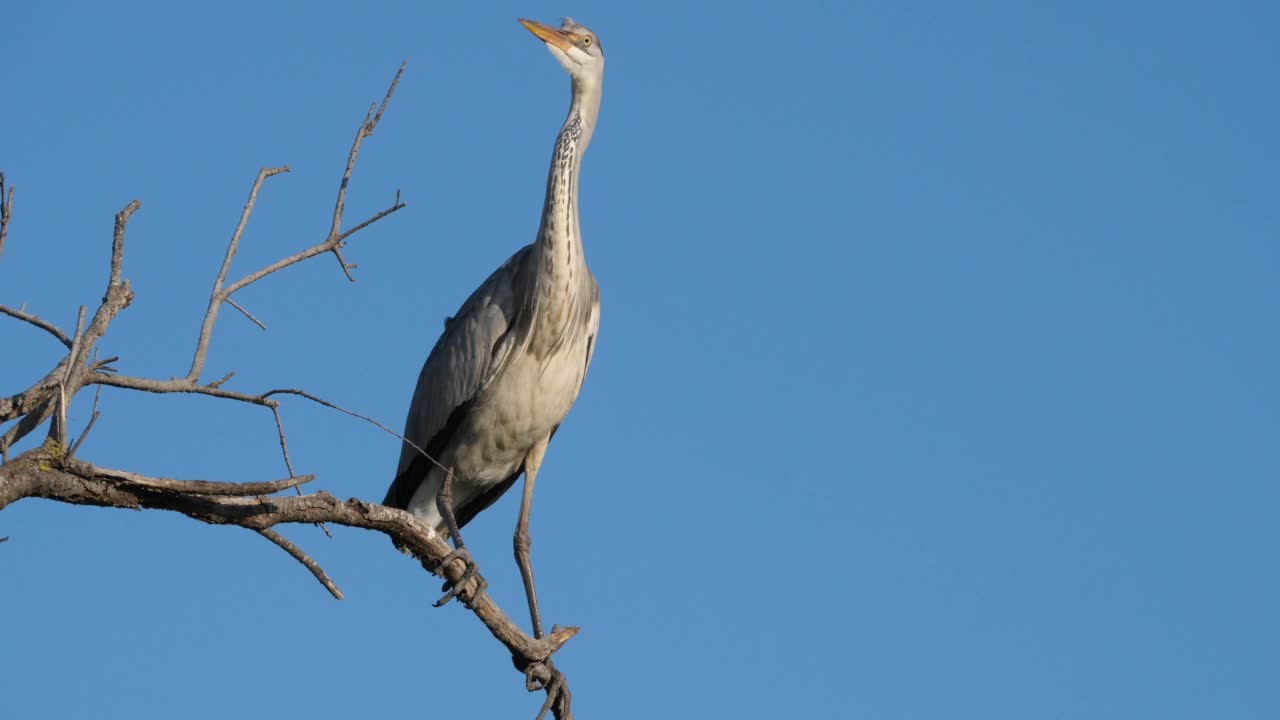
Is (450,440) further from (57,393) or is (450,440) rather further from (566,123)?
(57,393)

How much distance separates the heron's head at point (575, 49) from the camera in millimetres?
7398

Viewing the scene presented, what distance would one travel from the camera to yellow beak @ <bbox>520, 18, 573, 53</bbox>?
7.41 metres

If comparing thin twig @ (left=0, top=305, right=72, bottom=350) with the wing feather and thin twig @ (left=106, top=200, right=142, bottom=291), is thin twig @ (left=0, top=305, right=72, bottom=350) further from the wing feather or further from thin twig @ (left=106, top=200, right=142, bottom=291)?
the wing feather

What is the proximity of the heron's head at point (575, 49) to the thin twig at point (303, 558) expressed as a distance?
3.75m

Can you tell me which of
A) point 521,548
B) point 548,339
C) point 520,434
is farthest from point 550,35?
point 521,548

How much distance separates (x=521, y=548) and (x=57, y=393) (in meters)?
3.64

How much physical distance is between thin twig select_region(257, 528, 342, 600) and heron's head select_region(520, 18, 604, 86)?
3746mm

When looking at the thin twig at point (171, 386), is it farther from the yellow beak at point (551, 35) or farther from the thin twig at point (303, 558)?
the yellow beak at point (551, 35)

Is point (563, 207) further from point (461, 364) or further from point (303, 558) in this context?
point (303, 558)

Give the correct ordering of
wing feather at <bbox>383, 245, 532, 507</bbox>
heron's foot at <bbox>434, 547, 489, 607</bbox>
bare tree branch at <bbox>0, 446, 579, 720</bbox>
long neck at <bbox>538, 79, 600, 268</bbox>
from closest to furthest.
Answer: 1. bare tree branch at <bbox>0, 446, 579, 720</bbox>
2. heron's foot at <bbox>434, 547, 489, 607</bbox>
3. long neck at <bbox>538, 79, 600, 268</bbox>
4. wing feather at <bbox>383, 245, 532, 507</bbox>

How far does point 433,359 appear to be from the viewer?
304 inches

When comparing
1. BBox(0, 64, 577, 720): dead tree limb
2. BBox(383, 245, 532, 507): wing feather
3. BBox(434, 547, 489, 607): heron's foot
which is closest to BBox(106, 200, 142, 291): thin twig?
BBox(0, 64, 577, 720): dead tree limb

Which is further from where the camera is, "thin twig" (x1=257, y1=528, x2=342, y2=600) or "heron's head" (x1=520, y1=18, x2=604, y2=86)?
"heron's head" (x1=520, y1=18, x2=604, y2=86)

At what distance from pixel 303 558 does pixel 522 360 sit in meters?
2.95
